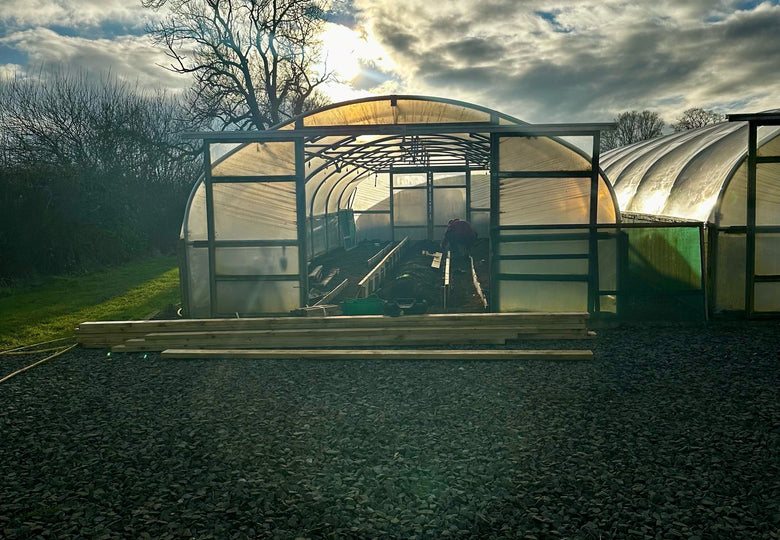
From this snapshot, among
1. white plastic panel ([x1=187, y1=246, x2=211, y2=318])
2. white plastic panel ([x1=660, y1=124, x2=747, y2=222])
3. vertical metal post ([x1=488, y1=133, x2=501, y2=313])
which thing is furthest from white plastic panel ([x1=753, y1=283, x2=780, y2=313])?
white plastic panel ([x1=187, y1=246, x2=211, y2=318])

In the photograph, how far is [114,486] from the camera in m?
4.11

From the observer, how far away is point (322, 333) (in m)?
7.90

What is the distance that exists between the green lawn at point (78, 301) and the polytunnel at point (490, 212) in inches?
91.9

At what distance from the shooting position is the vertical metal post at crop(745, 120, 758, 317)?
871 centimetres

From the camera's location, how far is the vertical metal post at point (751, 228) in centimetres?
871

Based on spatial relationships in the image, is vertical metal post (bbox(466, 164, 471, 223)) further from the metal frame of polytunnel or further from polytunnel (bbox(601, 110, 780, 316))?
the metal frame of polytunnel

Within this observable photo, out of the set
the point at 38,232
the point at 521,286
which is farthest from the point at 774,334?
the point at 38,232

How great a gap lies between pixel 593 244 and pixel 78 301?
10.5 meters

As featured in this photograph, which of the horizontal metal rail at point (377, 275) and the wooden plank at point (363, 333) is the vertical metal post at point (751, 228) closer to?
the wooden plank at point (363, 333)

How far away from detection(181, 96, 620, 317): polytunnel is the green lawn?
2.33 meters

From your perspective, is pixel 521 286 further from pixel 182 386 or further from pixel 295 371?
pixel 182 386

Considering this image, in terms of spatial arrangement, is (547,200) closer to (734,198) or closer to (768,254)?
(734,198)

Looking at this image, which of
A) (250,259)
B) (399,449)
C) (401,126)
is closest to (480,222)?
(401,126)

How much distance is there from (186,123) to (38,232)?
11.5 m
